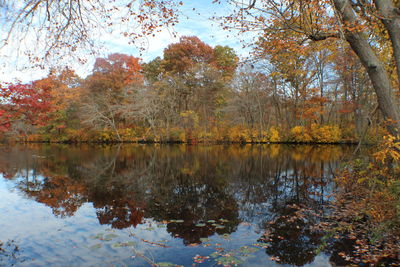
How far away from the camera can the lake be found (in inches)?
169

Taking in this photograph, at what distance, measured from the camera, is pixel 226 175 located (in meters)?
11.2

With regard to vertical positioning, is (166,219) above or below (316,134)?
below

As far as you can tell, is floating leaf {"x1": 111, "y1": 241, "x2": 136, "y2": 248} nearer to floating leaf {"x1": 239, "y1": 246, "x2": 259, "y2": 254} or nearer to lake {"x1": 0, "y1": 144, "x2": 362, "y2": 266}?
lake {"x1": 0, "y1": 144, "x2": 362, "y2": 266}

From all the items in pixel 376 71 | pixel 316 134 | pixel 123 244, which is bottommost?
pixel 123 244

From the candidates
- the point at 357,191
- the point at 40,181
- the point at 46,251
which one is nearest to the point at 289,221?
the point at 357,191

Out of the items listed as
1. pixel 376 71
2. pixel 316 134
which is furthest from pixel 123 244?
pixel 316 134

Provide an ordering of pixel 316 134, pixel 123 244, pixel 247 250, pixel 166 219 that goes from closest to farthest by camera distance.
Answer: pixel 247 250 → pixel 123 244 → pixel 166 219 → pixel 316 134

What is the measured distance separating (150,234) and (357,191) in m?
5.48

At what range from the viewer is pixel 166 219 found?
19.9 feet

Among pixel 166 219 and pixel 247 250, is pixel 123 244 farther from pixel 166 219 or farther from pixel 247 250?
pixel 247 250

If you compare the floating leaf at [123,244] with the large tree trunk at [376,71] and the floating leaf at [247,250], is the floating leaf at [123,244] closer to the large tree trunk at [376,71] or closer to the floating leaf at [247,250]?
the floating leaf at [247,250]

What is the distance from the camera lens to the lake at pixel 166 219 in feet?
14.1

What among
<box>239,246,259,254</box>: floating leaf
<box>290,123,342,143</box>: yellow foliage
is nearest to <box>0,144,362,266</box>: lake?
<box>239,246,259,254</box>: floating leaf

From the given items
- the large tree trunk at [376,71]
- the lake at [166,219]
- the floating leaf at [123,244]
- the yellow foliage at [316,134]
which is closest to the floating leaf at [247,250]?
the lake at [166,219]
